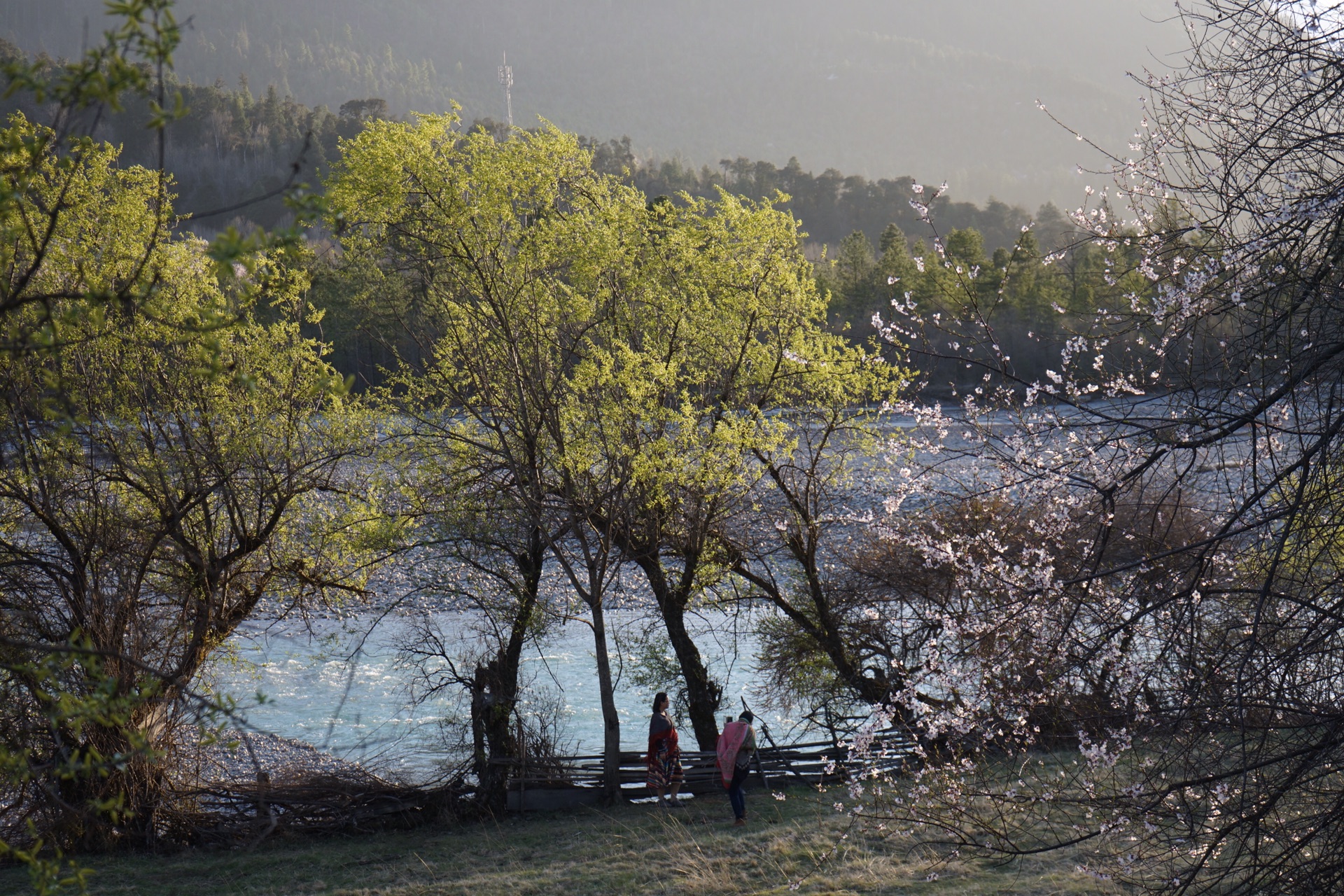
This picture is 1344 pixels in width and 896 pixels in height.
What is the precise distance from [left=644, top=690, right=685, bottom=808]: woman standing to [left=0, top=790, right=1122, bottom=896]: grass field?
0.36 m

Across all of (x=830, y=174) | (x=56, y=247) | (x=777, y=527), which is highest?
(x=830, y=174)

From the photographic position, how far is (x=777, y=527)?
40.9 feet

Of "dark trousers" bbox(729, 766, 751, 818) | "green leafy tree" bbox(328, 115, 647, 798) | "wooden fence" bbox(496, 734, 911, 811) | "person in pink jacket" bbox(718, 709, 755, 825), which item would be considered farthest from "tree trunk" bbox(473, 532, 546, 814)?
"dark trousers" bbox(729, 766, 751, 818)

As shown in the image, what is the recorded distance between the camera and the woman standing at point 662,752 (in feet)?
38.9

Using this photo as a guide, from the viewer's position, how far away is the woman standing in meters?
11.9

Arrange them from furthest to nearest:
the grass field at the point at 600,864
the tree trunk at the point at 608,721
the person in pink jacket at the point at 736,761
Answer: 1. the tree trunk at the point at 608,721
2. the person in pink jacket at the point at 736,761
3. the grass field at the point at 600,864

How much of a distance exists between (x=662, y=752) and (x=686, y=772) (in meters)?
1.51

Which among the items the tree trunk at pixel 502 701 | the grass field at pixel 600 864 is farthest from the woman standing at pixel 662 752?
the tree trunk at pixel 502 701

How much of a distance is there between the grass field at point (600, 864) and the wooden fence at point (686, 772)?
322 millimetres

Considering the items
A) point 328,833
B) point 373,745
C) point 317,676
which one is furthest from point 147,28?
point 317,676

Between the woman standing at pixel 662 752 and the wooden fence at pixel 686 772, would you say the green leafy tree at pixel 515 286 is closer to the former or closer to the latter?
the wooden fence at pixel 686 772

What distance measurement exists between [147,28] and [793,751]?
1314 cm

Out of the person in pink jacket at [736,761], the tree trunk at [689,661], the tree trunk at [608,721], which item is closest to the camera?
the person in pink jacket at [736,761]

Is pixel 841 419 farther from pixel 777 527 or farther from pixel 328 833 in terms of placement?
pixel 328 833
